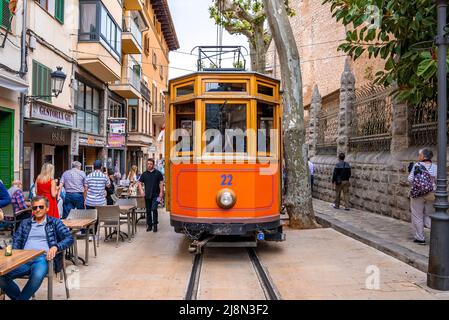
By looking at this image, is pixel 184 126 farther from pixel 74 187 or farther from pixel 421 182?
pixel 421 182

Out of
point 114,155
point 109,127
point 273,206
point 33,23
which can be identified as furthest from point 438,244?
point 114,155

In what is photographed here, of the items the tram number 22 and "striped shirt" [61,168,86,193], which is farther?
"striped shirt" [61,168,86,193]

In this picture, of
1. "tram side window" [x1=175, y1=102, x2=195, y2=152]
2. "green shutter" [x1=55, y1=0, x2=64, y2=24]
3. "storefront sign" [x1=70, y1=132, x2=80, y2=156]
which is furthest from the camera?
"storefront sign" [x1=70, y1=132, x2=80, y2=156]

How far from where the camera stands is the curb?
691cm

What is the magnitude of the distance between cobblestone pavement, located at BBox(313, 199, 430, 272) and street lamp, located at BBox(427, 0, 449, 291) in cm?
93

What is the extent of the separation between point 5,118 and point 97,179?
3815 mm

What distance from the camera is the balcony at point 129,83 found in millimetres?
23714

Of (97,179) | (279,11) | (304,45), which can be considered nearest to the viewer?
(97,179)

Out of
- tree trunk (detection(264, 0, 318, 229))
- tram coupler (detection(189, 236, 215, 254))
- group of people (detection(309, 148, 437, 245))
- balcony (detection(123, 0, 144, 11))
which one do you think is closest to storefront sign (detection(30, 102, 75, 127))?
tree trunk (detection(264, 0, 318, 229))

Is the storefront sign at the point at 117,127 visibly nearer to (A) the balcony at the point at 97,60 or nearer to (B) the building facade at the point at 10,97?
(A) the balcony at the point at 97,60

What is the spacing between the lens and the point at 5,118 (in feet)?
38.5

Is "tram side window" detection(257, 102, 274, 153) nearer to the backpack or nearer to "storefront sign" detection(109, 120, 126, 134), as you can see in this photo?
the backpack

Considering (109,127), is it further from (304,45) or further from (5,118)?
(304,45)

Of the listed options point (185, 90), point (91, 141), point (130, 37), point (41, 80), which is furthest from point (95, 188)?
point (130, 37)
